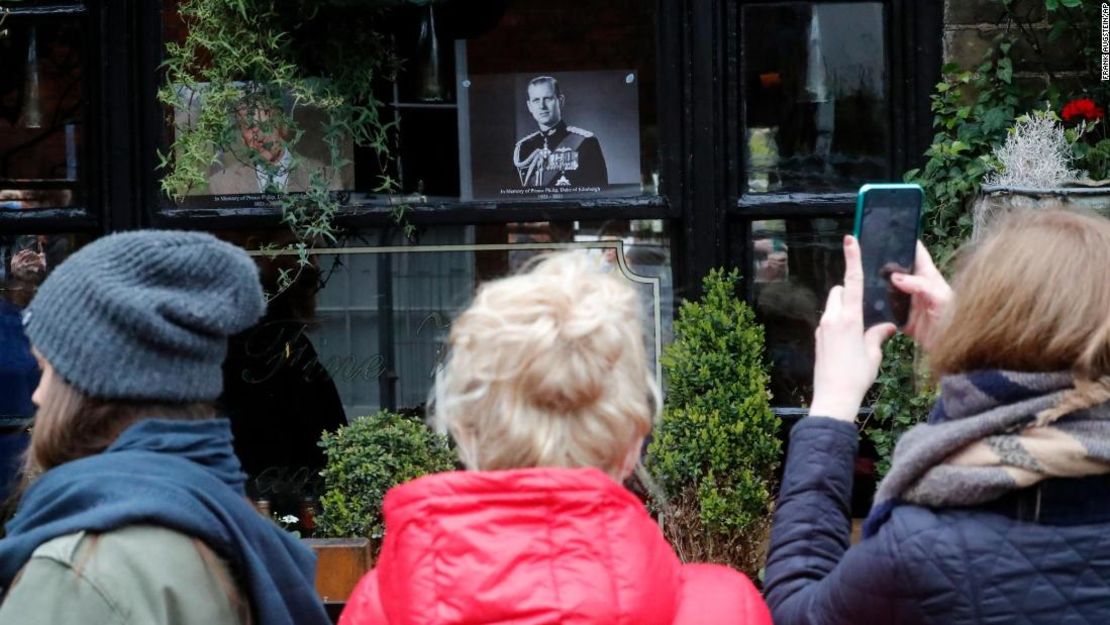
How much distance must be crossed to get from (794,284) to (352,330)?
5.11 feet

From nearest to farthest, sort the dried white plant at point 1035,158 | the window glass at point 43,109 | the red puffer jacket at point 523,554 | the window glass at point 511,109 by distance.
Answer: the red puffer jacket at point 523,554 < the dried white plant at point 1035,158 < the window glass at point 511,109 < the window glass at point 43,109

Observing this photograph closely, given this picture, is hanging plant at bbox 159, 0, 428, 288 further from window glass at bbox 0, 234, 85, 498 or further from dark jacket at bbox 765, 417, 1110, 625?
dark jacket at bbox 765, 417, 1110, 625

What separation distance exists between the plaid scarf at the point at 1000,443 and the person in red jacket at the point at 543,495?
0.30m

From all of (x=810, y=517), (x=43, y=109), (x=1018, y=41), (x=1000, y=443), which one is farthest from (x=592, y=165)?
(x=1000, y=443)

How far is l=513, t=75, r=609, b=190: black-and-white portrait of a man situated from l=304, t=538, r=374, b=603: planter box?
1.39m

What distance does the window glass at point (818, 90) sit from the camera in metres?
4.71

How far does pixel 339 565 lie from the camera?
447cm

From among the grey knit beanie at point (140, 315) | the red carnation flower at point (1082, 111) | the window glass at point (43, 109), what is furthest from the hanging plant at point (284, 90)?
the grey knit beanie at point (140, 315)

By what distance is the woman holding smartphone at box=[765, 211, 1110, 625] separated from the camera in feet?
6.16

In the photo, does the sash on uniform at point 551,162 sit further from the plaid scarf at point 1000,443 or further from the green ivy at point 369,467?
the plaid scarf at point 1000,443

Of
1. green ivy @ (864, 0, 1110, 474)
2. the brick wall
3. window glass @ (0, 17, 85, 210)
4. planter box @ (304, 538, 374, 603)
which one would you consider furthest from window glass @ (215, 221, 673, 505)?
the brick wall

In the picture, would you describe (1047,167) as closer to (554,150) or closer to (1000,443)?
(554,150)

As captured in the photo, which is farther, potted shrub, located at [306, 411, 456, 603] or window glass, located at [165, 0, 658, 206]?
window glass, located at [165, 0, 658, 206]

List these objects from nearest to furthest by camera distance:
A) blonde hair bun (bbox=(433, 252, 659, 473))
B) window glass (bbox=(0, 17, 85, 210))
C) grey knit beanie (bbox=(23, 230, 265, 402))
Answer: blonde hair bun (bbox=(433, 252, 659, 473)) → grey knit beanie (bbox=(23, 230, 265, 402)) → window glass (bbox=(0, 17, 85, 210))
